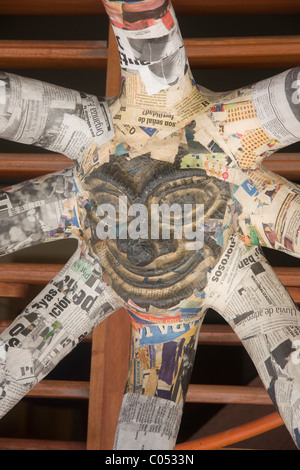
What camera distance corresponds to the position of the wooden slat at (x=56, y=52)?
1.32 metres

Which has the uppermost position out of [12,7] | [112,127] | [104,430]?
[12,7]

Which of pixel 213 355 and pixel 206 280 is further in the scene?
pixel 213 355

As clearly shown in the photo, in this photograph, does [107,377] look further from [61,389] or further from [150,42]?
[150,42]

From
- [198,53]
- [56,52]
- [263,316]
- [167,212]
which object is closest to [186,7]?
[198,53]

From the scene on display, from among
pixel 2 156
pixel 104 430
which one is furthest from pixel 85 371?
pixel 2 156

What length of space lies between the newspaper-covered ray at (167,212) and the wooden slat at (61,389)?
444mm

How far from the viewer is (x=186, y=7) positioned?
136cm

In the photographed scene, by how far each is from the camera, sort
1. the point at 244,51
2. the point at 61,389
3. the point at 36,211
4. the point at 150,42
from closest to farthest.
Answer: the point at 150,42
the point at 36,211
the point at 244,51
the point at 61,389

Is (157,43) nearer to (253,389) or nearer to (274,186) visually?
(274,186)

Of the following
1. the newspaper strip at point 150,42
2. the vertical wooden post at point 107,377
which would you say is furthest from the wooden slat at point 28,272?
the newspaper strip at point 150,42

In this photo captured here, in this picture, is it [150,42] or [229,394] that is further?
[229,394]

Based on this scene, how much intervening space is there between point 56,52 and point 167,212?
2.07 feet

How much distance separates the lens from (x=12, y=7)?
142 cm
